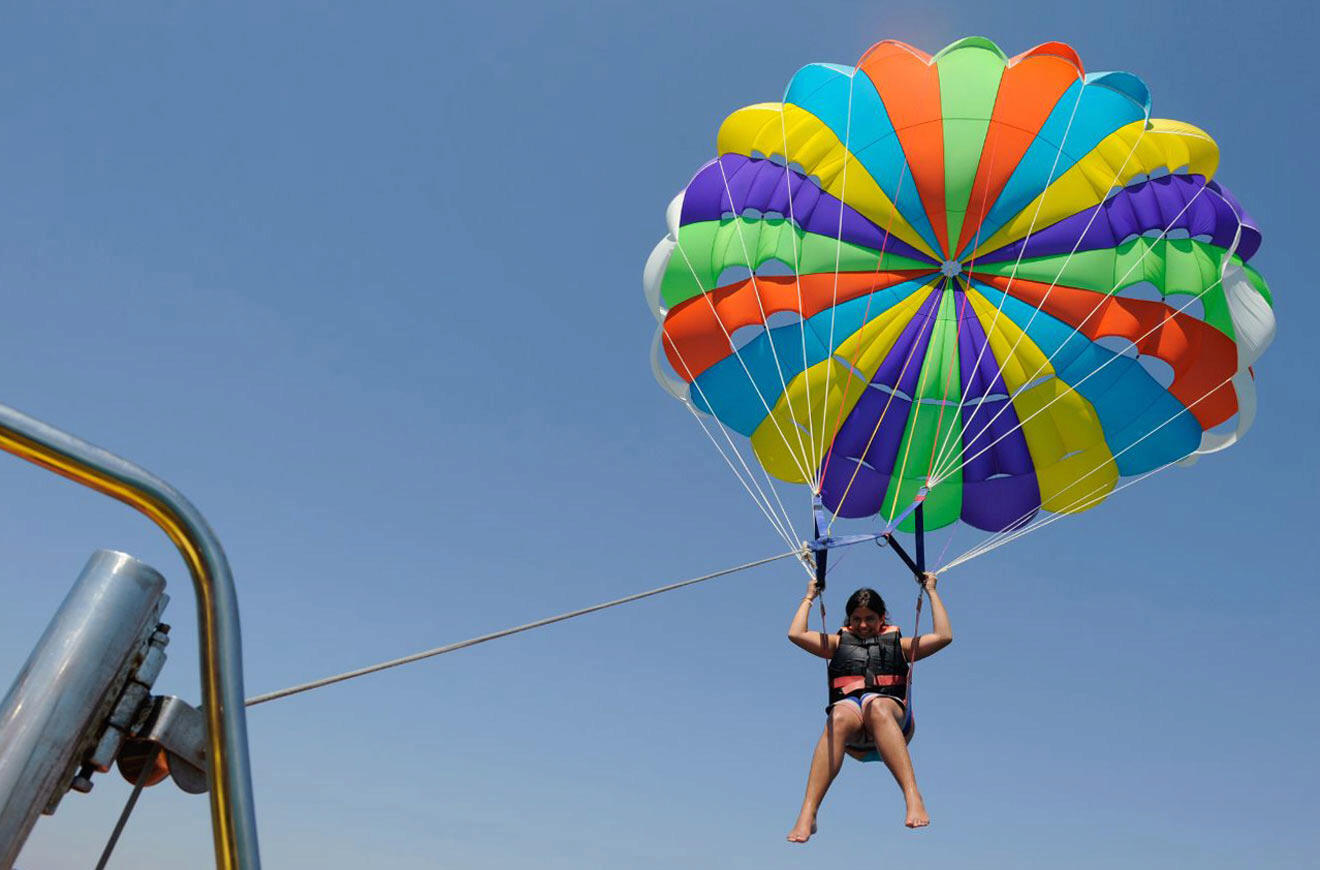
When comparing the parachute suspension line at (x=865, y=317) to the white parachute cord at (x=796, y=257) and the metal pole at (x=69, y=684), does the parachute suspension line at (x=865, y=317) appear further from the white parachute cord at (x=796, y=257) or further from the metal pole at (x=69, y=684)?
the metal pole at (x=69, y=684)

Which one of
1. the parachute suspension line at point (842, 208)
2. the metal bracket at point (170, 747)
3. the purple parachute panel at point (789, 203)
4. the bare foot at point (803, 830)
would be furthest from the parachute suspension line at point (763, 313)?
the metal bracket at point (170, 747)

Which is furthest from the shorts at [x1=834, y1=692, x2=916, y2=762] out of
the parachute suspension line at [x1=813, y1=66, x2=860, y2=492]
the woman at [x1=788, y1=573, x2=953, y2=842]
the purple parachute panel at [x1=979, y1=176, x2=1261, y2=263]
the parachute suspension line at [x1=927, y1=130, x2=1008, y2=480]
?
the purple parachute panel at [x1=979, y1=176, x2=1261, y2=263]

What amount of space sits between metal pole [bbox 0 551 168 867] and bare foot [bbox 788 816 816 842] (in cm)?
479

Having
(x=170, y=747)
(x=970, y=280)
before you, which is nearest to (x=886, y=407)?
(x=970, y=280)

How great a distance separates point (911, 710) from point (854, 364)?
291cm

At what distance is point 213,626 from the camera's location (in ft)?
2.77

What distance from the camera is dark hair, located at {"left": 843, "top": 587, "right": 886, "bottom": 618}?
5848 mm

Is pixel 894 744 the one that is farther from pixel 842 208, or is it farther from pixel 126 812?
pixel 126 812

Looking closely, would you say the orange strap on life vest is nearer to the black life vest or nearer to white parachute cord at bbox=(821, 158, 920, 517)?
the black life vest

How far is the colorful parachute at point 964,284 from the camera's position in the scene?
7.34 meters

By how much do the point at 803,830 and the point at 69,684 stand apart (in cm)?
486

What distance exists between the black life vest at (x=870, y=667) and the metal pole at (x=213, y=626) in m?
5.05

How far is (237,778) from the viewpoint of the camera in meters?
0.84

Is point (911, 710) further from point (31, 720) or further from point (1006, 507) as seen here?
point (31, 720)
